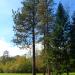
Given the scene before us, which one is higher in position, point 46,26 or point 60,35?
point 46,26

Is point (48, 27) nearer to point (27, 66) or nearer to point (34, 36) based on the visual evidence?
point (34, 36)

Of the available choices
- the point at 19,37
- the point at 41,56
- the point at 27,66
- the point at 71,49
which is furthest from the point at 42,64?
the point at 27,66

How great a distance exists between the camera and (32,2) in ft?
138

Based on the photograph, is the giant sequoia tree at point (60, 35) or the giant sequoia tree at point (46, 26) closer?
the giant sequoia tree at point (46, 26)

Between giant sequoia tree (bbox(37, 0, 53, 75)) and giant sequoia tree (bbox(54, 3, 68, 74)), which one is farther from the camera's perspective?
giant sequoia tree (bbox(54, 3, 68, 74))

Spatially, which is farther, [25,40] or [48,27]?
[48,27]

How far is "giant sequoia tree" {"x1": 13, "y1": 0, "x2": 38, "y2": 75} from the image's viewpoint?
135ft

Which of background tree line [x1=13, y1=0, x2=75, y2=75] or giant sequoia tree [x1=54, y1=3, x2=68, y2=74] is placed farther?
giant sequoia tree [x1=54, y1=3, x2=68, y2=74]

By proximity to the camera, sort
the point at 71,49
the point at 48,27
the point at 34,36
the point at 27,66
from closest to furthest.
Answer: the point at 34,36 < the point at 48,27 < the point at 71,49 < the point at 27,66

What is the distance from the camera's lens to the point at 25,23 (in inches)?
1634

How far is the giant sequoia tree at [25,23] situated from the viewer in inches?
1618

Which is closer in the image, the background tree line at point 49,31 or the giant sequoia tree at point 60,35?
the background tree line at point 49,31

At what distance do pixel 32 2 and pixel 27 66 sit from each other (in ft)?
99.7

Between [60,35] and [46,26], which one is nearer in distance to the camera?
[46,26]
